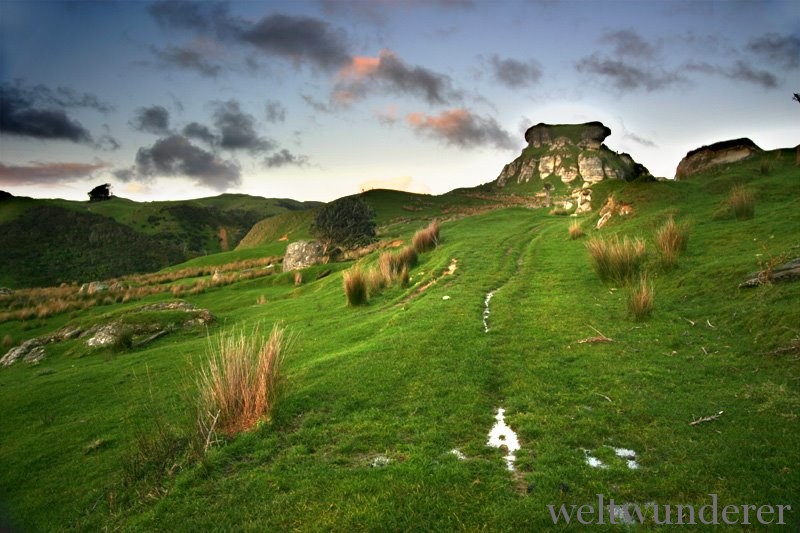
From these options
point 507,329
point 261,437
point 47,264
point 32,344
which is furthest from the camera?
point 47,264

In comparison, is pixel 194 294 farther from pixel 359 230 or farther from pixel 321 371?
pixel 321 371

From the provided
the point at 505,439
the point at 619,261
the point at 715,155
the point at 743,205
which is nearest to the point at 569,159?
the point at 715,155

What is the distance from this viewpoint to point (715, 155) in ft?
149

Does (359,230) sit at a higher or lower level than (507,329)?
higher

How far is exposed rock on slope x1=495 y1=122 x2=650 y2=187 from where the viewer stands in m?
123

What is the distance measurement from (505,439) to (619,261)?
35.3ft

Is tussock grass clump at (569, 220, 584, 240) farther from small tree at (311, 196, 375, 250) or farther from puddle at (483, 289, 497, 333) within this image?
small tree at (311, 196, 375, 250)

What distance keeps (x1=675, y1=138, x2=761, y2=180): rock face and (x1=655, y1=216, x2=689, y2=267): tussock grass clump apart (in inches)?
1328

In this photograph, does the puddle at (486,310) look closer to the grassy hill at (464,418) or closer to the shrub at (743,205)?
the grassy hill at (464,418)

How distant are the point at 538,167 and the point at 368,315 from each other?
132 m

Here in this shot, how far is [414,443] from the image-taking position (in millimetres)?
6723

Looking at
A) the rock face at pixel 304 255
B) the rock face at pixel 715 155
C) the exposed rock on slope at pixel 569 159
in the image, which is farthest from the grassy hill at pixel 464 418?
the exposed rock on slope at pixel 569 159

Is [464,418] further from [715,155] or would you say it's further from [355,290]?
[715,155]

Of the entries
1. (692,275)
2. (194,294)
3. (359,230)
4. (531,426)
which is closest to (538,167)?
(359,230)
